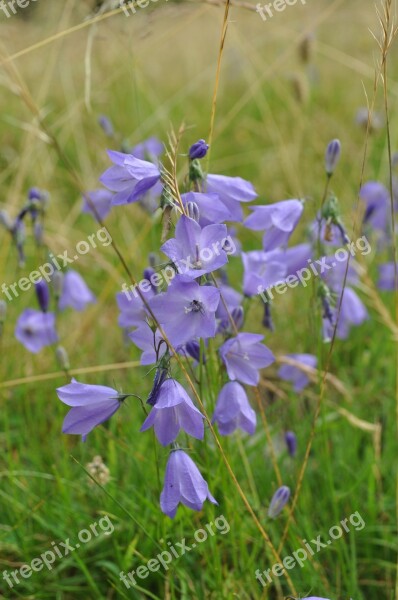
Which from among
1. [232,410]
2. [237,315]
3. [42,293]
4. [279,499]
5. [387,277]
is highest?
[42,293]

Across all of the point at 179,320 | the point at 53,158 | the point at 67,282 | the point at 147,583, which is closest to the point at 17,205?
the point at 53,158

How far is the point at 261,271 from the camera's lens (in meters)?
2.05

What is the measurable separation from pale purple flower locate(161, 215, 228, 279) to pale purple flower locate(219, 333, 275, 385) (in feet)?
1.03

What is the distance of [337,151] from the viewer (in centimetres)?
200

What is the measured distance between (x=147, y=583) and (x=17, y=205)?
2568 mm

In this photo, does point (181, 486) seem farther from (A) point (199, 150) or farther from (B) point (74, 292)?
(B) point (74, 292)

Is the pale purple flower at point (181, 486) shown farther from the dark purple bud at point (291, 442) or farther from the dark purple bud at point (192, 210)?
the dark purple bud at point (291, 442)

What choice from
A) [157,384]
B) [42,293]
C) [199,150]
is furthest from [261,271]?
[42,293]

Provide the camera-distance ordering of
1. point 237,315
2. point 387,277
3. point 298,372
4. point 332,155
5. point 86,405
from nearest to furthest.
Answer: point 86,405 < point 237,315 < point 332,155 < point 298,372 < point 387,277

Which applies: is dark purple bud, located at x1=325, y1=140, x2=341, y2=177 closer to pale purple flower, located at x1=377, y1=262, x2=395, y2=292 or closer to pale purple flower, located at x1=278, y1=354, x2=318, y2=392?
pale purple flower, located at x1=278, y1=354, x2=318, y2=392

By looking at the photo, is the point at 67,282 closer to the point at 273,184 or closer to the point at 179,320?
the point at 179,320

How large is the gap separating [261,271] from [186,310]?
57cm

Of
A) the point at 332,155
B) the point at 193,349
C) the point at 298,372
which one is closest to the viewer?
the point at 193,349

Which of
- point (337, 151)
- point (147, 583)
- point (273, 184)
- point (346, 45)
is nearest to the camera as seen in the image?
point (337, 151)
